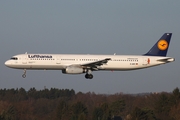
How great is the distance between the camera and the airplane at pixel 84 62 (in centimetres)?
8038

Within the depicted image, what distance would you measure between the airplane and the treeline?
78.1ft

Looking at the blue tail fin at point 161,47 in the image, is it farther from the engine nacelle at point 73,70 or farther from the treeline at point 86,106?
the treeline at point 86,106

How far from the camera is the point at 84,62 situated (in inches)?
3246

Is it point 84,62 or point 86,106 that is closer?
point 84,62

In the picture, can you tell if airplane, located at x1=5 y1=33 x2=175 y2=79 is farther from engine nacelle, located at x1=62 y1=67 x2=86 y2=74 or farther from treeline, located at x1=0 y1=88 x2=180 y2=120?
treeline, located at x1=0 y1=88 x2=180 y2=120

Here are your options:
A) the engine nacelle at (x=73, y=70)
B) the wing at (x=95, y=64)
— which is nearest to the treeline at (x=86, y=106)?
the wing at (x=95, y=64)

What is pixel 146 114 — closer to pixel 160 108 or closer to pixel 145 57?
pixel 160 108

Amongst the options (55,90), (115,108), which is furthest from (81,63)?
(55,90)

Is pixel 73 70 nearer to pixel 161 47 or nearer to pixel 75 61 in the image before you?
pixel 75 61

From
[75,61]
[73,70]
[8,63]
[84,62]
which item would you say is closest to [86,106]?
[84,62]

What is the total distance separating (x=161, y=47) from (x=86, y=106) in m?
67.4

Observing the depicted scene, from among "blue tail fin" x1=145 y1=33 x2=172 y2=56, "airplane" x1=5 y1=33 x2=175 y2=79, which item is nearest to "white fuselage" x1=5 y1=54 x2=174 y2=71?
"airplane" x1=5 y1=33 x2=175 y2=79

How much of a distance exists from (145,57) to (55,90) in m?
113

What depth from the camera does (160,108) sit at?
12388cm
